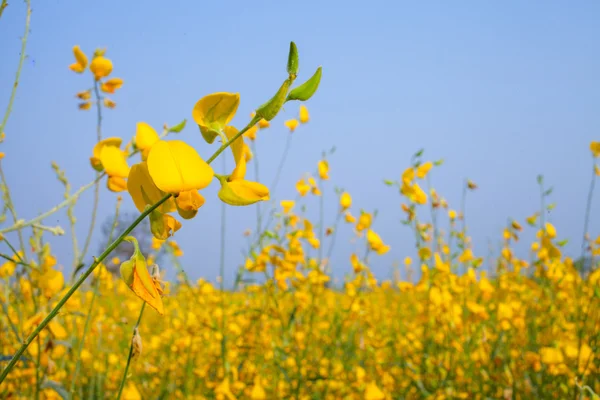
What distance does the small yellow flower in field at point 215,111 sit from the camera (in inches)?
19.7

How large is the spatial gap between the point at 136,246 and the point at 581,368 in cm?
198

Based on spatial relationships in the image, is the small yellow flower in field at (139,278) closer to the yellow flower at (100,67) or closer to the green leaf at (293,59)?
the green leaf at (293,59)

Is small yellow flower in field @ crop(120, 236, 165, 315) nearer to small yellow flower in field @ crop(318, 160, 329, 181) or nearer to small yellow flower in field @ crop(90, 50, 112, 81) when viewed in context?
small yellow flower in field @ crop(90, 50, 112, 81)

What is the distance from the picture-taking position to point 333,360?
8.54 feet

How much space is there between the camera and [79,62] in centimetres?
142

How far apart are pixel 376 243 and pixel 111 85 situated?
1268 millimetres

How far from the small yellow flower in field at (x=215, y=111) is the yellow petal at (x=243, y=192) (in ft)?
0.18

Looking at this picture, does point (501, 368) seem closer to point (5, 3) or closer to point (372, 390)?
point (372, 390)

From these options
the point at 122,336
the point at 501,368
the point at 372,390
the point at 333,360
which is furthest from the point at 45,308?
the point at 122,336

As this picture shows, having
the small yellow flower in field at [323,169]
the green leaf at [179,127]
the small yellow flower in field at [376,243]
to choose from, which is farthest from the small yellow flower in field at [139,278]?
the small yellow flower in field at [323,169]

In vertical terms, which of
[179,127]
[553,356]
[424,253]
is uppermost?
[424,253]

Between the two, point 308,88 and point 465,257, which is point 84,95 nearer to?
point 308,88

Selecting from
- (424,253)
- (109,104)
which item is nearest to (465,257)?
(424,253)

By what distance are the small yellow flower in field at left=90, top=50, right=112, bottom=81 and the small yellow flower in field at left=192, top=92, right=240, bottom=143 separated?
3.42 feet
